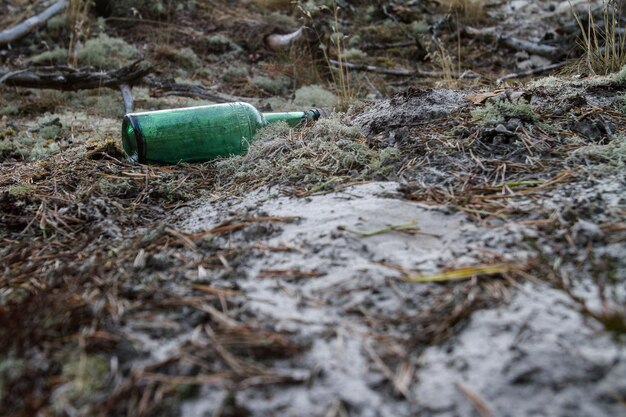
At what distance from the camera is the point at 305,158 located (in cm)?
235

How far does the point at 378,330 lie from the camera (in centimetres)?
118

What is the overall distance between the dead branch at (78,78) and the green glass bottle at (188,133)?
2.13 m

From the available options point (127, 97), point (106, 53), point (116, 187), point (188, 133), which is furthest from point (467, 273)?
point (106, 53)

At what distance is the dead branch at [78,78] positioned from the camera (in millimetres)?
4605

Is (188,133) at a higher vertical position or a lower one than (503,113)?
lower

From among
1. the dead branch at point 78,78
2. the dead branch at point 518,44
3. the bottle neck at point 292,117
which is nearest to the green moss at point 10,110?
the dead branch at point 78,78

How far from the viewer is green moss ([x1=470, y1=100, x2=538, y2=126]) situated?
7.63ft

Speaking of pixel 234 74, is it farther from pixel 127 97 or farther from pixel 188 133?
pixel 188 133

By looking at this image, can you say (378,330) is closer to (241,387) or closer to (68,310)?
(241,387)

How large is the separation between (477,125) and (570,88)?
2.58 ft

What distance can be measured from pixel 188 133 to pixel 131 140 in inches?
11.7

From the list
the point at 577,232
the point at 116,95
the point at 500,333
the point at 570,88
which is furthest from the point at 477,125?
the point at 116,95

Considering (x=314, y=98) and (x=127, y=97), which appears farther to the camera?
(x=314, y=98)

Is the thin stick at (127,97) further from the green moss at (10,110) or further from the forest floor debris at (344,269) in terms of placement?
the forest floor debris at (344,269)
